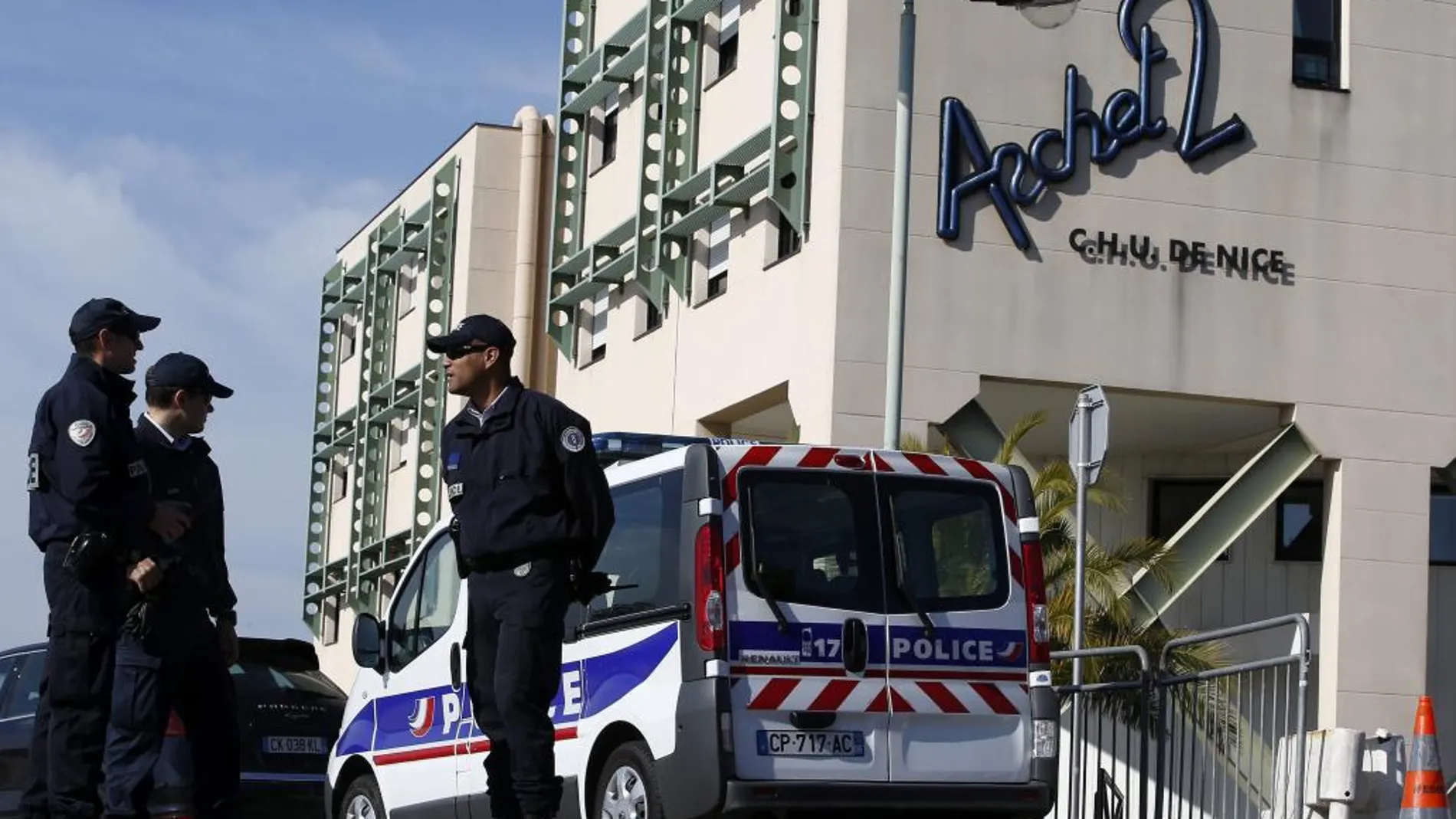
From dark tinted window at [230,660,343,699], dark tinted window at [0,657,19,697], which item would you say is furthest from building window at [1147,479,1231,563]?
dark tinted window at [0,657,19,697]

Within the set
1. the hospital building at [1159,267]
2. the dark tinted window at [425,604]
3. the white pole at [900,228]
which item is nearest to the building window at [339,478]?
the hospital building at [1159,267]

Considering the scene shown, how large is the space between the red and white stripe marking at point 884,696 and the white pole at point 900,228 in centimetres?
819

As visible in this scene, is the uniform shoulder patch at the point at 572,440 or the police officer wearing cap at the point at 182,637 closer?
the uniform shoulder patch at the point at 572,440

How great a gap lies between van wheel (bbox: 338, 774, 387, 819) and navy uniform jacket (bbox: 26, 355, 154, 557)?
375 cm

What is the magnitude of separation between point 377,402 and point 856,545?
127 feet

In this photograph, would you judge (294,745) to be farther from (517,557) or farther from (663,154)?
(663,154)

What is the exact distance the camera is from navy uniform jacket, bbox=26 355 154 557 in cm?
974

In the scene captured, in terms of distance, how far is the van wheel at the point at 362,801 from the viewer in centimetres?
1351

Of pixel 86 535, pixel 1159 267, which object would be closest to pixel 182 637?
pixel 86 535

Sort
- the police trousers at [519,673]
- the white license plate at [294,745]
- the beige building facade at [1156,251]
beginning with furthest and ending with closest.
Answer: the beige building facade at [1156,251]
the white license plate at [294,745]
the police trousers at [519,673]

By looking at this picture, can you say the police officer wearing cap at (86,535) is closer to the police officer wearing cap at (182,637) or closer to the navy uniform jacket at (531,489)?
the police officer wearing cap at (182,637)

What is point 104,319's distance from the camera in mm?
9930

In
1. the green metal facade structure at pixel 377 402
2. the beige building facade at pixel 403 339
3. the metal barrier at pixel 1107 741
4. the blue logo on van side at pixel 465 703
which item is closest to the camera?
the blue logo on van side at pixel 465 703

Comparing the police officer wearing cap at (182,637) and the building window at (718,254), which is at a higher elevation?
the building window at (718,254)
